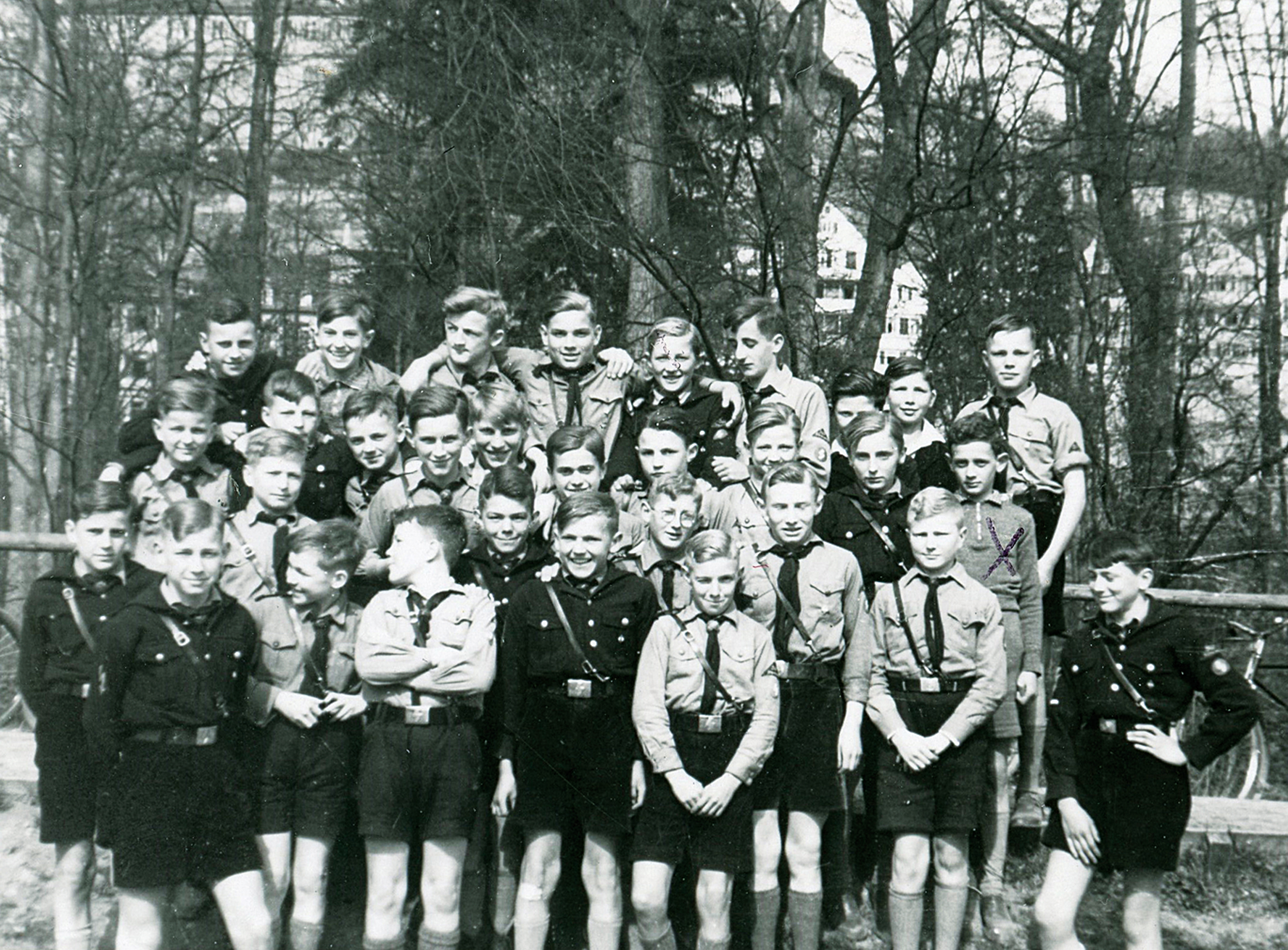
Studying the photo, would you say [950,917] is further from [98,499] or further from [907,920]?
[98,499]

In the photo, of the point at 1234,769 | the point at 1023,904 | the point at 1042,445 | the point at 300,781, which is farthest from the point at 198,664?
the point at 1234,769

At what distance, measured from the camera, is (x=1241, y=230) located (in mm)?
9820

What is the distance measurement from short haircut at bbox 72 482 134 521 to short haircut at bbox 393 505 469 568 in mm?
914

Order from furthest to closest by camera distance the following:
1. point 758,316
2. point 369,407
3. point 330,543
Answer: point 758,316 → point 369,407 → point 330,543

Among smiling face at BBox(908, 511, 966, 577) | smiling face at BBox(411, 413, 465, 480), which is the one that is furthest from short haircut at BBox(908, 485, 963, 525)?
smiling face at BBox(411, 413, 465, 480)

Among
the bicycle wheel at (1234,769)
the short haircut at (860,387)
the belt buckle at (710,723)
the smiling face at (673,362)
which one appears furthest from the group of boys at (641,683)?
the bicycle wheel at (1234,769)

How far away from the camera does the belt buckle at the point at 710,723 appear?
387 centimetres

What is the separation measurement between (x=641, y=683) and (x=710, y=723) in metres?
0.25

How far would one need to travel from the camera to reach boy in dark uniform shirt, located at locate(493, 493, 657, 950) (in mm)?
3900

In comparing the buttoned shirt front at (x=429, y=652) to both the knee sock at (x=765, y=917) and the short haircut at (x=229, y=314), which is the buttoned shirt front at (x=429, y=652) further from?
the short haircut at (x=229, y=314)

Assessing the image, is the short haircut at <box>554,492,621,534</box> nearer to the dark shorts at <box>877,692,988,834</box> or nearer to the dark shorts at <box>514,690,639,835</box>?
the dark shorts at <box>514,690,639,835</box>

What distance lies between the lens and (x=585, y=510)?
4016 mm

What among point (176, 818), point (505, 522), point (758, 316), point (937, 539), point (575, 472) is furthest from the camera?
point (758, 316)

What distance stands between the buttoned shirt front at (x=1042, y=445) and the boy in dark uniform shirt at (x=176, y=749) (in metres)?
2.98
